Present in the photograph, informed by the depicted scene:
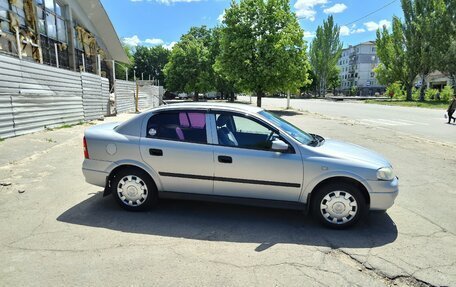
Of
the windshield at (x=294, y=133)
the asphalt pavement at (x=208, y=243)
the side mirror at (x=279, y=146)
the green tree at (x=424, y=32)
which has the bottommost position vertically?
the asphalt pavement at (x=208, y=243)

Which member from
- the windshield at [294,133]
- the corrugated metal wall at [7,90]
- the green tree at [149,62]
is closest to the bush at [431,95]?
the windshield at [294,133]

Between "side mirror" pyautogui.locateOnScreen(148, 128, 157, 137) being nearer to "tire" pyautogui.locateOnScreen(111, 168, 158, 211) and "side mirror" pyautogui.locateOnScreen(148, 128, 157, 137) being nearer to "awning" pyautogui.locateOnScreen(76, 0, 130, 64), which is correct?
"tire" pyautogui.locateOnScreen(111, 168, 158, 211)

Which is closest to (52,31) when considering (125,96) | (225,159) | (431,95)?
(125,96)

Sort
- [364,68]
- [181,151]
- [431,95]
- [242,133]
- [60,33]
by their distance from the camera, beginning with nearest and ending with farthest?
[181,151], [242,133], [60,33], [431,95], [364,68]

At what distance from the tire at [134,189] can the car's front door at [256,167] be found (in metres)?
0.98

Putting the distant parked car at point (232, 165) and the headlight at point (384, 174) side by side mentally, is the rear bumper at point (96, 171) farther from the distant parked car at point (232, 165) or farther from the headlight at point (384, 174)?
the headlight at point (384, 174)

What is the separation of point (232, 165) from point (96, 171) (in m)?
2.02

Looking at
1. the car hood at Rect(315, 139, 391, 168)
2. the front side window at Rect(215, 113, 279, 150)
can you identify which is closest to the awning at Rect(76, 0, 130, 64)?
the front side window at Rect(215, 113, 279, 150)

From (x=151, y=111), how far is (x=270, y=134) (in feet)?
5.83

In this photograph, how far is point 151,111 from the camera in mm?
4848

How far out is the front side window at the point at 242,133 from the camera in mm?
4418

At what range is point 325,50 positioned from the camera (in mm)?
70375

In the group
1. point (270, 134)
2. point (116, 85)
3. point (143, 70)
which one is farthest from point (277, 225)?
point (143, 70)

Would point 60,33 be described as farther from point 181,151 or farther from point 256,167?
point 256,167
